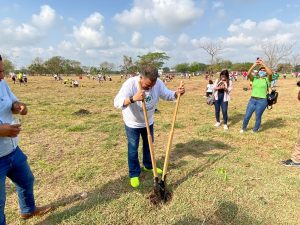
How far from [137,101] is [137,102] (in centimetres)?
17

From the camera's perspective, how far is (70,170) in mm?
4238

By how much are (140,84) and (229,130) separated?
458cm

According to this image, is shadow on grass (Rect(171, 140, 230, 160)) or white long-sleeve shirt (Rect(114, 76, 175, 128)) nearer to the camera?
white long-sleeve shirt (Rect(114, 76, 175, 128))

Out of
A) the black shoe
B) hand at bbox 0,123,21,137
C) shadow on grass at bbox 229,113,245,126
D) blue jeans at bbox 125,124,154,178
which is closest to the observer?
hand at bbox 0,123,21,137

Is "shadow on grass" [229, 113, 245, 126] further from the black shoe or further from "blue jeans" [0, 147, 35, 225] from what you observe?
"blue jeans" [0, 147, 35, 225]

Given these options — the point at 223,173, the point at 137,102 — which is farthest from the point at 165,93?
the point at 223,173

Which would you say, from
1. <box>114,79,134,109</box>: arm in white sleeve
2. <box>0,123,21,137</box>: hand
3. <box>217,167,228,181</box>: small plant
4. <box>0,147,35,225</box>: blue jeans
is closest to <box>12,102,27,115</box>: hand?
<box>0,123,21,137</box>: hand

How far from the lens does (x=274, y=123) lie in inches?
301

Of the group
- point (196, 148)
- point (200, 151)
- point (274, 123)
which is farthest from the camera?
point (274, 123)

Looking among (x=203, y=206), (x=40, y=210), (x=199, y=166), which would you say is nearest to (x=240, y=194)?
(x=203, y=206)

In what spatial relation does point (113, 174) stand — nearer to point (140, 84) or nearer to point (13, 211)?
point (13, 211)

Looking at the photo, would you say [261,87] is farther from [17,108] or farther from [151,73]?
[17,108]

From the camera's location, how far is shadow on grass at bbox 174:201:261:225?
2.86m

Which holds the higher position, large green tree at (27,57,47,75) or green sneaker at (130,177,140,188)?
large green tree at (27,57,47,75)
